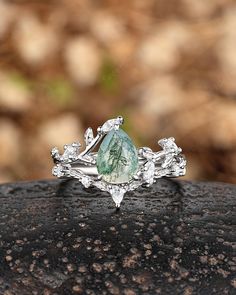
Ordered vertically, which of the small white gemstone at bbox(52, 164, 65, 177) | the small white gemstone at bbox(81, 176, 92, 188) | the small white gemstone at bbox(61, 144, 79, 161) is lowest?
the small white gemstone at bbox(81, 176, 92, 188)

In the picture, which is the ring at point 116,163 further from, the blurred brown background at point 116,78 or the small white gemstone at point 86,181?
the blurred brown background at point 116,78

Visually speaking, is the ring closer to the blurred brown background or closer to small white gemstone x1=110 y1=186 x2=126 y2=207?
small white gemstone x1=110 y1=186 x2=126 y2=207

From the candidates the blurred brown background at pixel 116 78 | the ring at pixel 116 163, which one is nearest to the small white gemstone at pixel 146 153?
the ring at pixel 116 163

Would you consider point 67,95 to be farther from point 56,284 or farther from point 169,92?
point 56,284

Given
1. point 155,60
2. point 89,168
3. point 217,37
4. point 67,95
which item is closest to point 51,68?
point 67,95

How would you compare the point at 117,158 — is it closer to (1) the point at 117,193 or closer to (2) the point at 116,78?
(1) the point at 117,193

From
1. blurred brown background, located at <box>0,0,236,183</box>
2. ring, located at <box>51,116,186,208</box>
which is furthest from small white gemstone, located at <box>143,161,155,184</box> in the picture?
blurred brown background, located at <box>0,0,236,183</box>

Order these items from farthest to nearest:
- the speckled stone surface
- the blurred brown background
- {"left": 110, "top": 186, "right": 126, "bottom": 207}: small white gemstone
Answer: the blurred brown background
{"left": 110, "top": 186, "right": 126, "bottom": 207}: small white gemstone
the speckled stone surface
